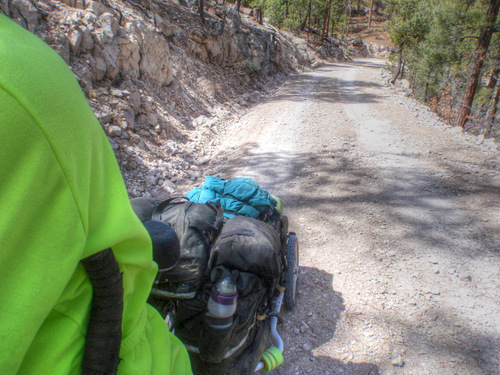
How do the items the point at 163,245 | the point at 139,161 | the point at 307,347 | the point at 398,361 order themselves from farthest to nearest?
the point at 139,161 → the point at 307,347 → the point at 398,361 → the point at 163,245

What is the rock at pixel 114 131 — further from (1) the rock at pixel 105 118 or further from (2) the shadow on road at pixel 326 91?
(2) the shadow on road at pixel 326 91

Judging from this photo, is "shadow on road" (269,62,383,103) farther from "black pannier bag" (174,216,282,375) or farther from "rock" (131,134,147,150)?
"black pannier bag" (174,216,282,375)

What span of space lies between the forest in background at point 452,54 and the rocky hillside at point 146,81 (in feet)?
24.9

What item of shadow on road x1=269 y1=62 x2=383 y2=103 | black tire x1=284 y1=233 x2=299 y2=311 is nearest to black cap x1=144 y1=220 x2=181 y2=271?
black tire x1=284 y1=233 x2=299 y2=311

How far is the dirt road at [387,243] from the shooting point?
244 cm

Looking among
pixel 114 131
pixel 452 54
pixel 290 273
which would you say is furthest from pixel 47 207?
pixel 452 54

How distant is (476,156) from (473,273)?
3.79 metres

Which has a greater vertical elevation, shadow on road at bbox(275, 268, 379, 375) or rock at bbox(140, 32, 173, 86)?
rock at bbox(140, 32, 173, 86)

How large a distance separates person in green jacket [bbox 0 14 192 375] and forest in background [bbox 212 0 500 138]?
1268 cm

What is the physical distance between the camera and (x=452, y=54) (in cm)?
1627

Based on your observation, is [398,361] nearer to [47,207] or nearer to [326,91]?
[47,207]

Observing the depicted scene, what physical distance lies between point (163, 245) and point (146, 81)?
778 centimetres

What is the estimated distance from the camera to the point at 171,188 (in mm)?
5332

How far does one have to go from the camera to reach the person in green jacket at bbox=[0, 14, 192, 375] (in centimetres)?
51
